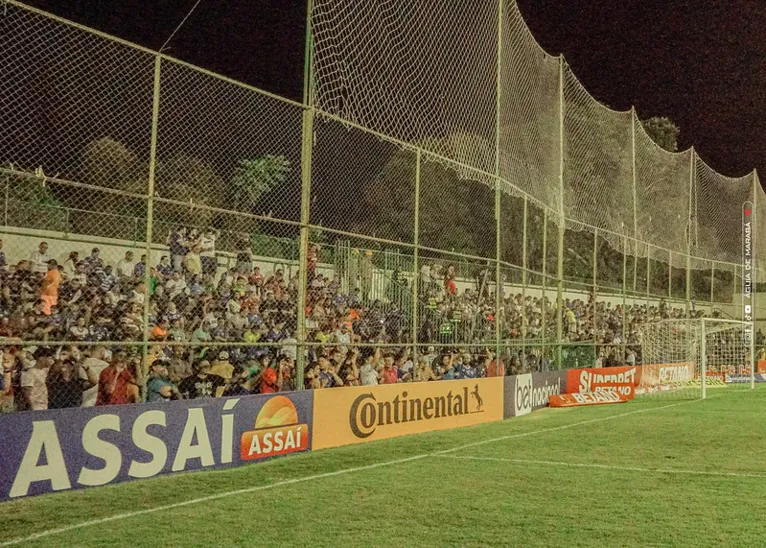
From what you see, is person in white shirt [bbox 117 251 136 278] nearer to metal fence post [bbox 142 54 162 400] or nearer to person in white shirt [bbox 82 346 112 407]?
person in white shirt [bbox 82 346 112 407]

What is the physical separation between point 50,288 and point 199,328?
79.1 inches

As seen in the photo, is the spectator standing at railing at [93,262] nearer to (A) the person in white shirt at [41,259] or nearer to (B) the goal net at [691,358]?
(A) the person in white shirt at [41,259]

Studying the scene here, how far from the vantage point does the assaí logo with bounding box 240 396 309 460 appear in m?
11.1

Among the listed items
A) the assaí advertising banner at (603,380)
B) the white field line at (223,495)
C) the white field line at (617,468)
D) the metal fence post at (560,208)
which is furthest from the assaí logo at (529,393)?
the white field line at (617,468)

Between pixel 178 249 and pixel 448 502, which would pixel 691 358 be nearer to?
pixel 178 249

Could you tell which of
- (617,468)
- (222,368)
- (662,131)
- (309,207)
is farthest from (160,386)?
(662,131)

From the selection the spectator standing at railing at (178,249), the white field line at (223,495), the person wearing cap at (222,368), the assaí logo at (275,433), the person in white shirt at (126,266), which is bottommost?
the white field line at (223,495)

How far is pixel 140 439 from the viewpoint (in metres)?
9.55

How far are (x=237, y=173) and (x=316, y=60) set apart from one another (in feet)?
42.4

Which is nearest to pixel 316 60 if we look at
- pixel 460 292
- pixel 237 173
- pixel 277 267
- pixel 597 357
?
pixel 277 267

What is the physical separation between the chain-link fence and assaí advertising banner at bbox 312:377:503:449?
21.2 inches

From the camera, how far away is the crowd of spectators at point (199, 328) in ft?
34.0

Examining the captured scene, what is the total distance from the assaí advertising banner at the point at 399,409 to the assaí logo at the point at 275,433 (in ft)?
1.42

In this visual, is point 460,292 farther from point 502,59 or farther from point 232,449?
point 232,449
